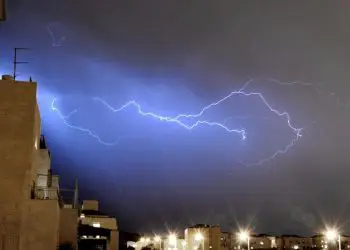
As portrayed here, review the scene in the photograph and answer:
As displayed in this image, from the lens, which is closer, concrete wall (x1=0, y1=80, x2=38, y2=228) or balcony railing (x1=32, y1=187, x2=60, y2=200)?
concrete wall (x1=0, y1=80, x2=38, y2=228)

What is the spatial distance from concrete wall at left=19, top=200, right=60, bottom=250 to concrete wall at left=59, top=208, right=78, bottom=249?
785 centimetres

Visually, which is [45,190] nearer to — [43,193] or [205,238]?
[43,193]

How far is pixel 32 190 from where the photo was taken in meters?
21.5

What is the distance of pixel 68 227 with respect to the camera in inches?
1115

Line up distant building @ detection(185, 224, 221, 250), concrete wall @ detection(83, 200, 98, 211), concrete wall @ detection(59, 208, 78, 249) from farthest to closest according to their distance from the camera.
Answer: distant building @ detection(185, 224, 221, 250) < concrete wall @ detection(83, 200, 98, 211) < concrete wall @ detection(59, 208, 78, 249)

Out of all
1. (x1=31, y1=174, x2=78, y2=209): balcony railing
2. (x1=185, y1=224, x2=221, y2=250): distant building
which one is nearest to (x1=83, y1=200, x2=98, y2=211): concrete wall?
(x1=185, y1=224, x2=221, y2=250): distant building

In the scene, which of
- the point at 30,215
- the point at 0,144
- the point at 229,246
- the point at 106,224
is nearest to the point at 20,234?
the point at 30,215

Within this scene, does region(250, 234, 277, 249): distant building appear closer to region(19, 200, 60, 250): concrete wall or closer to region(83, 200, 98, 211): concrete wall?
region(83, 200, 98, 211): concrete wall

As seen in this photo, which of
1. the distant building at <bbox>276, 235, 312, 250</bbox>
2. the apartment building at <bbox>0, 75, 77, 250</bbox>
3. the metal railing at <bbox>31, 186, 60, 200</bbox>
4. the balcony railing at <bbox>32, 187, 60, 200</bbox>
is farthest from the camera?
the distant building at <bbox>276, 235, 312, 250</bbox>

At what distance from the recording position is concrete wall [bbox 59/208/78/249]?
27969 millimetres

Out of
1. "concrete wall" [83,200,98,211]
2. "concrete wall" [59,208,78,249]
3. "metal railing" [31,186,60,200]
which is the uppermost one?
"concrete wall" [83,200,98,211]

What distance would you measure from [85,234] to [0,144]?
2075cm

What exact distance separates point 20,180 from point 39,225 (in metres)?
2.02

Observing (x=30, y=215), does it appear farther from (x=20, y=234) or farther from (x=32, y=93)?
(x=32, y=93)
